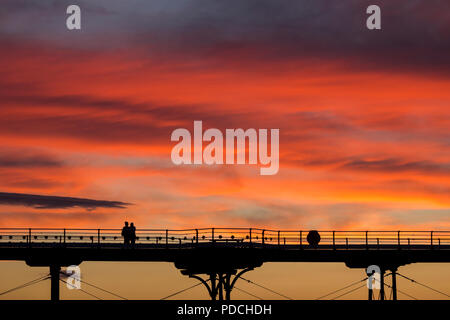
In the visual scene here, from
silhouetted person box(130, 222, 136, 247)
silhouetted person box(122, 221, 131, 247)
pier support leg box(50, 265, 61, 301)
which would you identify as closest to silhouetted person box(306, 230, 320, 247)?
silhouetted person box(130, 222, 136, 247)

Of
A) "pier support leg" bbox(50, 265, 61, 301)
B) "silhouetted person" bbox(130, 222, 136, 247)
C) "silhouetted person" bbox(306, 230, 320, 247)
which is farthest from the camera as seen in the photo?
"silhouetted person" bbox(306, 230, 320, 247)

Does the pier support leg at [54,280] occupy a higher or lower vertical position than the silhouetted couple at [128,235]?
lower

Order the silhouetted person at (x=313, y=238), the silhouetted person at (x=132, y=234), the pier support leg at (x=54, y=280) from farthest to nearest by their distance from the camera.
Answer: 1. the silhouetted person at (x=313, y=238)
2. the pier support leg at (x=54, y=280)
3. the silhouetted person at (x=132, y=234)

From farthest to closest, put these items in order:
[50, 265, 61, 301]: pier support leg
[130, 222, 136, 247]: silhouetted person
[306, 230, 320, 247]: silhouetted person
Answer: [306, 230, 320, 247]: silhouetted person → [50, 265, 61, 301]: pier support leg → [130, 222, 136, 247]: silhouetted person

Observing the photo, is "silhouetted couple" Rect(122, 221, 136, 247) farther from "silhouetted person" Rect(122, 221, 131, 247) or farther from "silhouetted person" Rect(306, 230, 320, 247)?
"silhouetted person" Rect(306, 230, 320, 247)

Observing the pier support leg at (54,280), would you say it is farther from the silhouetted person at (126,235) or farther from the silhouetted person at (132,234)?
the silhouetted person at (132,234)

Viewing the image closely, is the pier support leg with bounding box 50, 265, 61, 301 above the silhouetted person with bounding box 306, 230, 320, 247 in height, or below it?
below

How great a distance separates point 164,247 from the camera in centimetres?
5216

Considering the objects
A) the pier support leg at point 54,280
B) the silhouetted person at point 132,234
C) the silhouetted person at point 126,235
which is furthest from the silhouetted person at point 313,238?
the pier support leg at point 54,280

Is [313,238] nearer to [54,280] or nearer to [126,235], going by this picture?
[126,235]

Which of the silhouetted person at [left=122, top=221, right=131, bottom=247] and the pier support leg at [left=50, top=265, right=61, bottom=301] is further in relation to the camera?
the pier support leg at [left=50, top=265, right=61, bottom=301]
